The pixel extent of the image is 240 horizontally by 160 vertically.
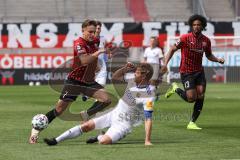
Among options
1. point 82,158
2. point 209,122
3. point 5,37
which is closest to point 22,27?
point 5,37

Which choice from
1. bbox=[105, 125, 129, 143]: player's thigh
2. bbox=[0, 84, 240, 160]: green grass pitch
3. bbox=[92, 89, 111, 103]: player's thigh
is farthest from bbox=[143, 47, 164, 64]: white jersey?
bbox=[105, 125, 129, 143]: player's thigh

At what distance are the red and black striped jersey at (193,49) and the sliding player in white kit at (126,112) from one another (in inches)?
150

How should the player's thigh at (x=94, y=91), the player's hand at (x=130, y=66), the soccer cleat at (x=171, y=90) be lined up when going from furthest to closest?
the soccer cleat at (x=171, y=90)
the player's thigh at (x=94, y=91)
the player's hand at (x=130, y=66)

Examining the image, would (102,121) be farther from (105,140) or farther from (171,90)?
(171,90)

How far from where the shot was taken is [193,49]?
16469 mm

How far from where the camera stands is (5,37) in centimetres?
4275

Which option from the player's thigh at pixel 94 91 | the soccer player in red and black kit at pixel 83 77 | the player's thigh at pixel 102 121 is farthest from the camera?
the player's thigh at pixel 94 91

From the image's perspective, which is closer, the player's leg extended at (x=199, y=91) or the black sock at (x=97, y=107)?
the black sock at (x=97, y=107)

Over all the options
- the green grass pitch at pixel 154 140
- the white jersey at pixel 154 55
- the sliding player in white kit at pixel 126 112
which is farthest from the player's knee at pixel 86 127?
the white jersey at pixel 154 55

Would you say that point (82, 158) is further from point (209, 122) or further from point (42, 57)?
point (42, 57)

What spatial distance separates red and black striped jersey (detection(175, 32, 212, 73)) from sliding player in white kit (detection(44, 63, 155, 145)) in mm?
3805

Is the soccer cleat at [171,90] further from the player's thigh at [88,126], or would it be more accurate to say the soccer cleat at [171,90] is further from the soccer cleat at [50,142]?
the soccer cleat at [50,142]

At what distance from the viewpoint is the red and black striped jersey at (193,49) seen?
1644cm

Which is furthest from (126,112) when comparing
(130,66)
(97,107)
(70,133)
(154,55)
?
(154,55)
